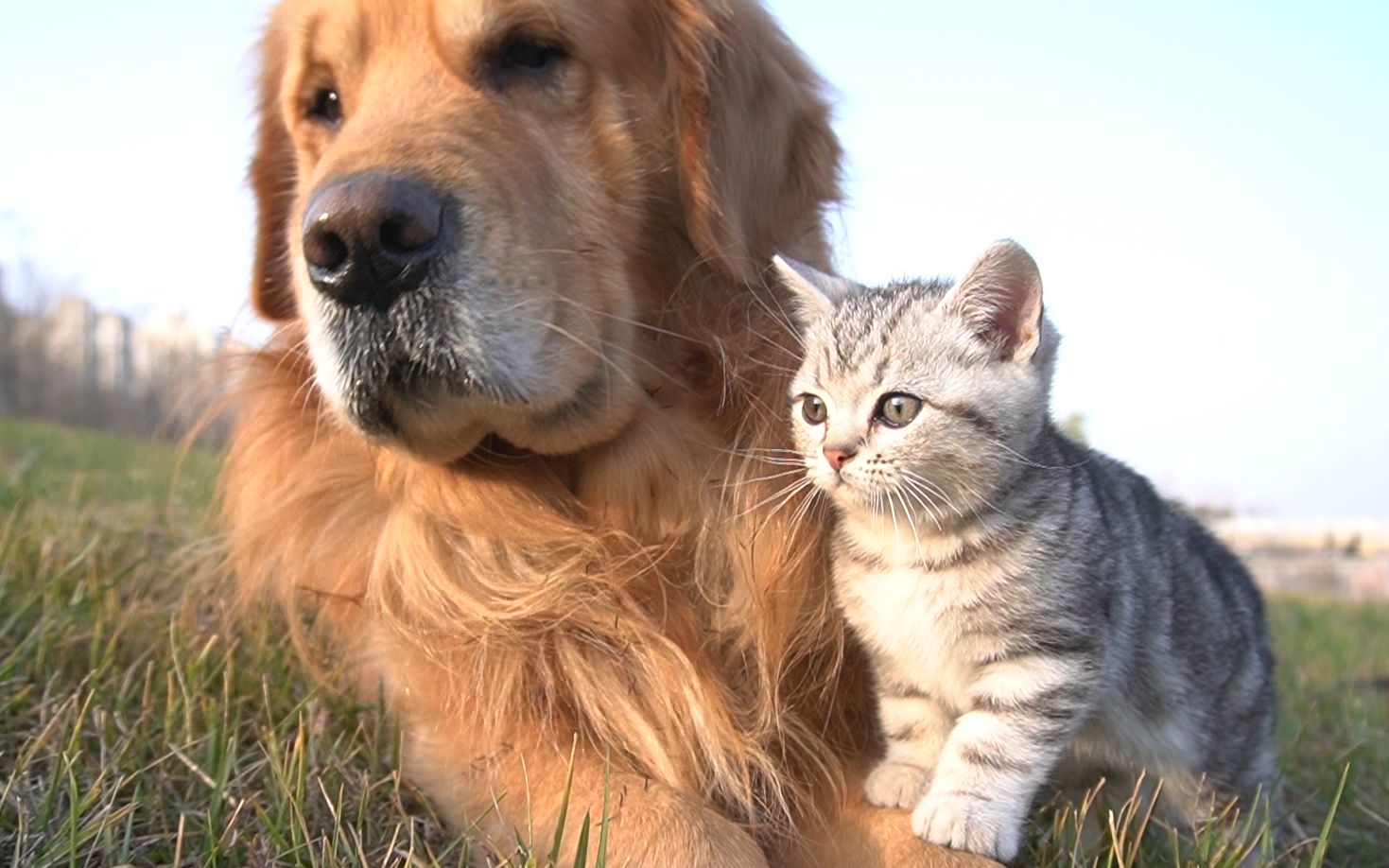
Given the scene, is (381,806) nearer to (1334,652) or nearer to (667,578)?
(667,578)

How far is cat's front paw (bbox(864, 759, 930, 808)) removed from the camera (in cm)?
193

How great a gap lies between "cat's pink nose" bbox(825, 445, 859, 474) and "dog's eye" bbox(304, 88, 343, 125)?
146cm

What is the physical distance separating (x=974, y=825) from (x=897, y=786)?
0.74 ft

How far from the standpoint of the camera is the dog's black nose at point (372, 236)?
1770mm

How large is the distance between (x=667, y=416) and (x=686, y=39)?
0.83m

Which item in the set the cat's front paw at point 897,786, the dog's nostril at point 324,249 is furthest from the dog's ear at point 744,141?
the cat's front paw at point 897,786

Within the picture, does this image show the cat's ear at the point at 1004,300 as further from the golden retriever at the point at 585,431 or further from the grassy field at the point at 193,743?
the grassy field at the point at 193,743

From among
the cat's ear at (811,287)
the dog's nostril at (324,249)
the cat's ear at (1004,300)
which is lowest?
the dog's nostril at (324,249)

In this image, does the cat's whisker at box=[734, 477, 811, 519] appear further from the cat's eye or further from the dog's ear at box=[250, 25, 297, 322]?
the dog's ear at box=[250, 25, 297, 322]

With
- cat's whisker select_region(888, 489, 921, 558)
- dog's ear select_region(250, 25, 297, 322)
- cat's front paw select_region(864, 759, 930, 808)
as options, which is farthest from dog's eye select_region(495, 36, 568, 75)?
cat's front paw select_region(864, 759, 930, 808)

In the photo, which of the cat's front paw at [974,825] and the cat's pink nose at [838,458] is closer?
the cat's front paw at [974,825]

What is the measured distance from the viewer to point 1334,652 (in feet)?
17.7

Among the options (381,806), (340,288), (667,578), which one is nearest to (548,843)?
(381,806)

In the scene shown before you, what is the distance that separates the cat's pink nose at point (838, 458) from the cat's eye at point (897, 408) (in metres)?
0.08
